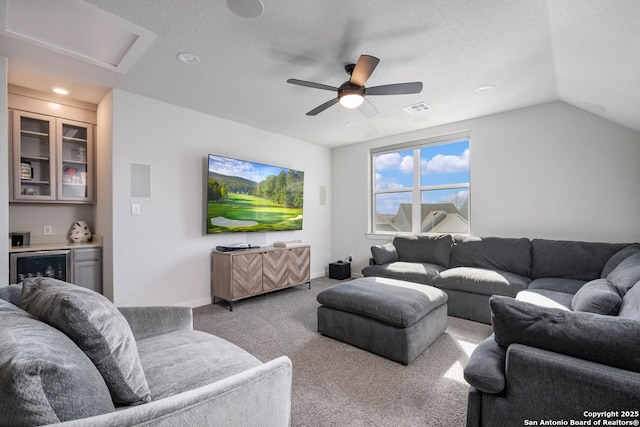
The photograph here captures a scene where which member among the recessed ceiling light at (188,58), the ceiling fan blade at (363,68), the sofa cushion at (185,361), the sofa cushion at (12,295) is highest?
the recessed ceiling light at (188,58)

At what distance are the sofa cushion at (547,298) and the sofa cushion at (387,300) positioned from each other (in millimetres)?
705

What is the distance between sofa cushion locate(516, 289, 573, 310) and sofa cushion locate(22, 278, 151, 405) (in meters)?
2.72

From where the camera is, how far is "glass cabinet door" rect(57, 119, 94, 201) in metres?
3.41

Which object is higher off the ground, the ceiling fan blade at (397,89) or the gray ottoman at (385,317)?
the ceiling fan blade at (397,89)

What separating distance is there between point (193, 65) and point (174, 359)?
2.55 meters

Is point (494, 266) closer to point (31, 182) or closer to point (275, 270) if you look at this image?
point (275, 270)

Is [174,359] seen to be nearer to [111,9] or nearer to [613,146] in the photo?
[111,9]

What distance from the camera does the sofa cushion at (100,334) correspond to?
0.94 m

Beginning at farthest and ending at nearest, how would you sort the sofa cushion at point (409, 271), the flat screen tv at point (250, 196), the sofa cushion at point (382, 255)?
the sofa cushion at point (382, 255) → the flat screen tv at point (250, 196) → the sofa cushion at point (409, 271)

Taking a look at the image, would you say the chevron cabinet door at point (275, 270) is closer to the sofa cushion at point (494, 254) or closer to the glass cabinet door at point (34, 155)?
the sofa cushion at point (494, 254)

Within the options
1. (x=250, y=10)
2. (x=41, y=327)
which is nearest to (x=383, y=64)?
(x=250, y=10)

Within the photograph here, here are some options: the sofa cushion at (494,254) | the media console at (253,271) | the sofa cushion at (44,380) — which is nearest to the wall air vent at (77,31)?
the sofa cushion at (44,380)

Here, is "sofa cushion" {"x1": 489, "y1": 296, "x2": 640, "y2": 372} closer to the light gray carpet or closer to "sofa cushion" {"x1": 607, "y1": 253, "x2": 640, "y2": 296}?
the light gray carpet

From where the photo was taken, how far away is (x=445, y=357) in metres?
2.39
